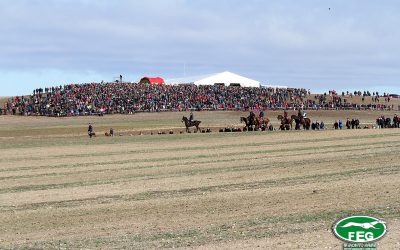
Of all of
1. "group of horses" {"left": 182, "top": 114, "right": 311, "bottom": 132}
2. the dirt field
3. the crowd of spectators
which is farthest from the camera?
the crowd of spectators

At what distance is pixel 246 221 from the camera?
54.0 ft

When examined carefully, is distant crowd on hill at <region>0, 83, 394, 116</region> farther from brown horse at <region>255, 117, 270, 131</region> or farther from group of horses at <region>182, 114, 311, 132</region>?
brown horse at <region>255, 117, 270, 131</region>

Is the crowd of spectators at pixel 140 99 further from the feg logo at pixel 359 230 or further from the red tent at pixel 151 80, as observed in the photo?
the feg logo at pixel 359 230

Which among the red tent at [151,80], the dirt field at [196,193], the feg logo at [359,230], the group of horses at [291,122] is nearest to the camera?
the feg logo at [359,230]

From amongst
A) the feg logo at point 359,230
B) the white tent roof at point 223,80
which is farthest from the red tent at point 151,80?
the feg logo at point 359,230

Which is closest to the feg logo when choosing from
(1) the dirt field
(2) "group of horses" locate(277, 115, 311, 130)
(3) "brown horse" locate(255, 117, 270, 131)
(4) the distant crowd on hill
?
(1) the dirt field

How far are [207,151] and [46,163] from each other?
952cm

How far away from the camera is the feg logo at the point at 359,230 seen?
640 cm

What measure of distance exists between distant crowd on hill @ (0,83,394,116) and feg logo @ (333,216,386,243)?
78208 millimetres

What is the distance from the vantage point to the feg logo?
640 centimetres

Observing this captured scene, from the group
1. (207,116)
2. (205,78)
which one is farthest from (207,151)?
(205,78)

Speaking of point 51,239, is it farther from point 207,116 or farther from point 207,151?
Answer: point 207,116

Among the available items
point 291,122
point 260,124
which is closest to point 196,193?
point 260,124

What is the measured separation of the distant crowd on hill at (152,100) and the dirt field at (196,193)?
39.8 metres
